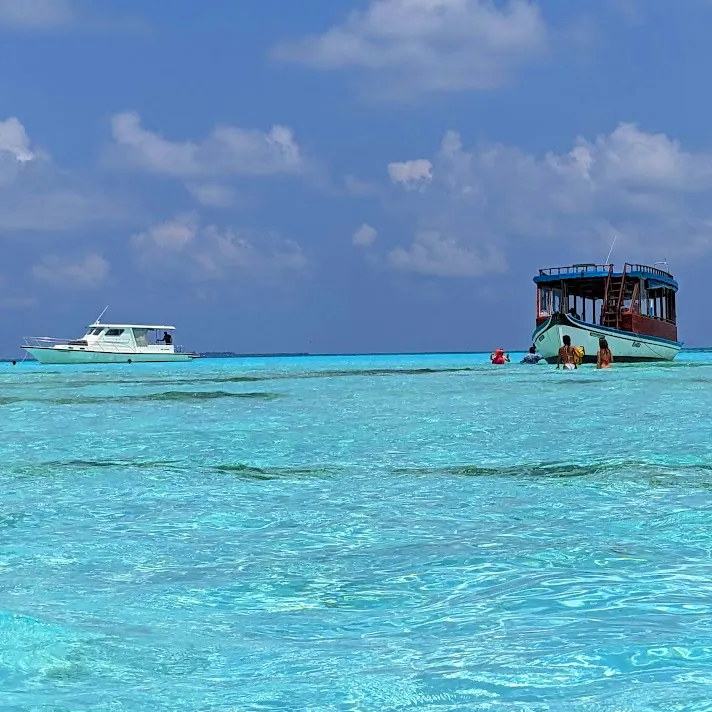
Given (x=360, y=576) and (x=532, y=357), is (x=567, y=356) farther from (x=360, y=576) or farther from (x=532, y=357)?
(x=360, y=576)

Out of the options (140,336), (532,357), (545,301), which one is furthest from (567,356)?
(140,336)

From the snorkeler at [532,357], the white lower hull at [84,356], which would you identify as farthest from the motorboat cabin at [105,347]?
the snorkeler at [532,357]

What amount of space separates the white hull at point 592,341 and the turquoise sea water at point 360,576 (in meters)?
26.1

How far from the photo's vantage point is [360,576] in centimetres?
500

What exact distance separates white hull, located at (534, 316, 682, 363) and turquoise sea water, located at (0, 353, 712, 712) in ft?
85.6

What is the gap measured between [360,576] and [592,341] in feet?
111

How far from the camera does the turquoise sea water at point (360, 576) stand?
3.42m

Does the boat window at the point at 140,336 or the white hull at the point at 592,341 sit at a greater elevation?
the boat window at the point at 140,336

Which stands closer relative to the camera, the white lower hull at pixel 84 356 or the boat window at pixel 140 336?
the white lower hull at pixel 84 356

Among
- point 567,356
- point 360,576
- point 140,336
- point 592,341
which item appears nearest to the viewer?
point 360,576

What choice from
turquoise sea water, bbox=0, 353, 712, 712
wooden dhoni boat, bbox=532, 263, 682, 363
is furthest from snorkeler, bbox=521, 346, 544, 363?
turquoise sea water, bbox=0, 353, 712, 712

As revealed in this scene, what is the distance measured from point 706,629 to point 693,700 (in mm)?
821

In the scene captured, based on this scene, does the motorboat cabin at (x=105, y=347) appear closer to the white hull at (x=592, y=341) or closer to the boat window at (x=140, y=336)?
the boat window at (x=140, y=336)

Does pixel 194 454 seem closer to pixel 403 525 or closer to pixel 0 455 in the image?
pixel 0 455
